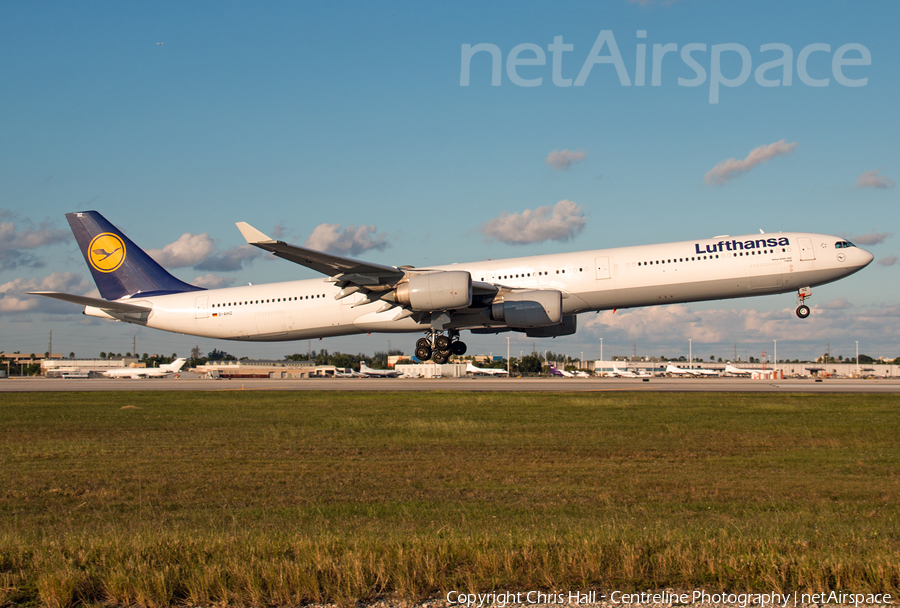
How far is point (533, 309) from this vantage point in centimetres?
3119

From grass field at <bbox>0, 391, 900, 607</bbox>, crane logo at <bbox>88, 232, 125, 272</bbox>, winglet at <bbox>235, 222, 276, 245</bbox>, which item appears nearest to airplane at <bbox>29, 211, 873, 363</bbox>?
winglet at <bbox>235, 222, 276, 245</bbox>

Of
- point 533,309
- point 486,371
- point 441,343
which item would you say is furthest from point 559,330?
point 486,371

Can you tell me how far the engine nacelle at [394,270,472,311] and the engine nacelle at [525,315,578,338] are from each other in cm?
573

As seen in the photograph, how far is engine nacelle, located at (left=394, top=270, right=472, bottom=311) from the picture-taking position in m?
30.1

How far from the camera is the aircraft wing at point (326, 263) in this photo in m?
27.6

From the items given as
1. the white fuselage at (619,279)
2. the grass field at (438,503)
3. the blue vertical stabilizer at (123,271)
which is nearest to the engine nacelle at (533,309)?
the white fuselage at (619,279)

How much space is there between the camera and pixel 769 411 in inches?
992

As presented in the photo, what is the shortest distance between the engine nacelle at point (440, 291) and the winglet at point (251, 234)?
668cm

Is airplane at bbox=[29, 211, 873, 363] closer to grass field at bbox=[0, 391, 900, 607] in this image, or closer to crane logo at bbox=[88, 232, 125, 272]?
crane logo at bbox=[88, 232, 125, 272]

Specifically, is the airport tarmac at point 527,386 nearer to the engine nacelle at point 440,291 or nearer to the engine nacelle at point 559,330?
the engine nacelle at point 559,330

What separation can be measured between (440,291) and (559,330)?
27.5 feet

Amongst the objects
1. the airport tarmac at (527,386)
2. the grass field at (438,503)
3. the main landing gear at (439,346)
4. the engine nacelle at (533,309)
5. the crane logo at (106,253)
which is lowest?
the grass field at (438,503)

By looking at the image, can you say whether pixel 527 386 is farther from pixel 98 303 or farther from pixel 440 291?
pixel 98 303

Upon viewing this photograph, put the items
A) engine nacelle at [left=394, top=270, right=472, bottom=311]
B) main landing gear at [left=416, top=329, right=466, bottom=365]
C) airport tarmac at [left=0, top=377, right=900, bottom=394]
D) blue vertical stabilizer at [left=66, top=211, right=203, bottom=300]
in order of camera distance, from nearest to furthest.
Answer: engine nacelle at [left=394, top=270, right=472, bottom=311] → main landing gear at [left=416, top=329, right=466, bottom=365] → airport tarmac at [left=0, top=377, right=900, bottom=394] → blue vertical stabilizer at [left=66, top=211, right=203, bottom=300]
